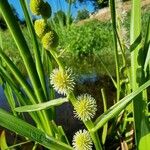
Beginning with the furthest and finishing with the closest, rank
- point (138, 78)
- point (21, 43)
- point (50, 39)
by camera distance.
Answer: point (21, 43) < point (138, 78) < point (50, 39)

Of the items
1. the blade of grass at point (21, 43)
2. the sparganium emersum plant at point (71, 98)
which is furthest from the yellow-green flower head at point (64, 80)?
the blade of grass at point (21, 43)

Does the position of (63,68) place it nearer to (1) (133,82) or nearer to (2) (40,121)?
(1) (133,82)

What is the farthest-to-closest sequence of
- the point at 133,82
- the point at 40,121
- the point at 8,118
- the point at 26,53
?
1. the point at 40,121
2. the point at 26,53
3. the point at 133,82
4. the point at 8,118

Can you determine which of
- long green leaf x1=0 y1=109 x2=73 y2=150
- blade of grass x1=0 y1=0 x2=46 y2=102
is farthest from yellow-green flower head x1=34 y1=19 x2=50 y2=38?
blade of grass x1=0 y1=0 x2=46 y2=102

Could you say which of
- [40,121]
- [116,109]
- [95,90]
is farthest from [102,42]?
[116,109]

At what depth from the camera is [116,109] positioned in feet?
2.36

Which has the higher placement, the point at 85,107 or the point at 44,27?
the point at 44,27

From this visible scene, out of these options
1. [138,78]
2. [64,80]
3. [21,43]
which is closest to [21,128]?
[64,80]

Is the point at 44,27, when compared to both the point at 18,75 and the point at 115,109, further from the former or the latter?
the point at 18,75

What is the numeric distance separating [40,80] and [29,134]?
1.47 feet

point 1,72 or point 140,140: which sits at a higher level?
point 1,72

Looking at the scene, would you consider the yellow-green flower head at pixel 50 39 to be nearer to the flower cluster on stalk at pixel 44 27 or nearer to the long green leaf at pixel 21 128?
the flower cluster on stalk at pixel 44 27

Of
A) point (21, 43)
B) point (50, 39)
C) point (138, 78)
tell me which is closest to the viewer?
point (50, 39)

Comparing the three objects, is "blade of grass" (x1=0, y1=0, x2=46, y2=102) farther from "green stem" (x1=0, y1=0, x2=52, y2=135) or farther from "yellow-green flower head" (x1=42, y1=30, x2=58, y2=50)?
"yellow-green flower head" (x1=42, y1=30, x2=58, y2=50)
